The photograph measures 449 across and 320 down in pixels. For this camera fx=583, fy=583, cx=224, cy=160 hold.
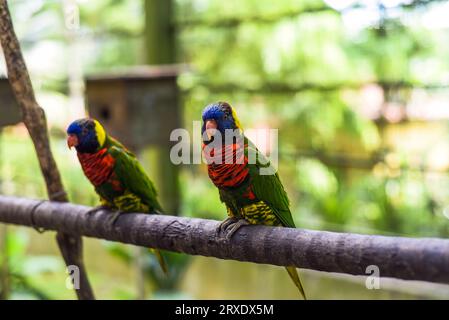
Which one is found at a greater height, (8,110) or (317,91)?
(317,91)

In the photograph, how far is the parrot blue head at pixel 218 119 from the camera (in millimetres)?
1541

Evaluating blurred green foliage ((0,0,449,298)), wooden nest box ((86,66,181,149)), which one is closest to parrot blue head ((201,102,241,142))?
wooden nest box ((86,66,181,149))

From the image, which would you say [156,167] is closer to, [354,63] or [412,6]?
[354,63]

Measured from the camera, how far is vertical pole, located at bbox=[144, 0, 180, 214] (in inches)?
173

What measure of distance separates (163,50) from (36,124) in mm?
2552

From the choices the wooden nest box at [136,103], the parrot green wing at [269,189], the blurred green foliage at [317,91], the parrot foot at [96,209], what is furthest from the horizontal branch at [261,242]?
the blurred green foliage at [317,91]

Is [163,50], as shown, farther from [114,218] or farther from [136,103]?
[114,218]

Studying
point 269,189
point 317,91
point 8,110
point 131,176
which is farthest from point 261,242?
point 317,91

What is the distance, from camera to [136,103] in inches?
129

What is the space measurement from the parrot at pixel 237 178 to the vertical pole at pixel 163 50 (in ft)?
9.21

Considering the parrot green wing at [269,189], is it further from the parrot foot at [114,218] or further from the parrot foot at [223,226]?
the parrot foot at [114,218]

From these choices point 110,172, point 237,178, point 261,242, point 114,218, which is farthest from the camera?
point 110,172

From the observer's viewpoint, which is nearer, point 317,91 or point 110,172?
point 110,172
